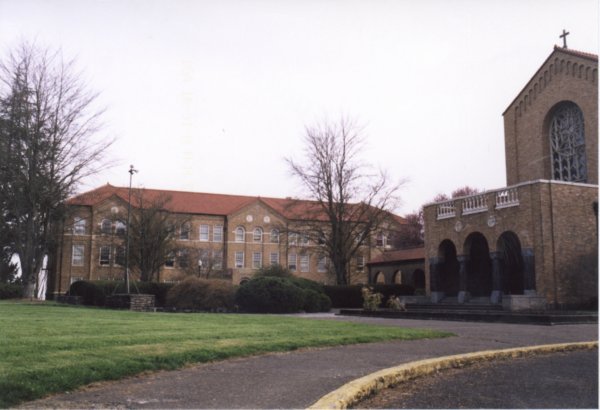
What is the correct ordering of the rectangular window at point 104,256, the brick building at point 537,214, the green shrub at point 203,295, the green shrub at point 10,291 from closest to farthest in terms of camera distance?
the brick building at point 537,214
the green shrub at point 203,295
the green shrub at point 10,291
the rectangular window at point 104,256

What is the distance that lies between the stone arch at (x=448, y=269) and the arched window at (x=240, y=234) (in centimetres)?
4201

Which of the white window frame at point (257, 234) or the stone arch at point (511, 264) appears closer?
the stone arch at point (511, 264)

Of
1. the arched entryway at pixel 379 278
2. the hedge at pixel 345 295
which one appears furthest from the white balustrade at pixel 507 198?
the arched entryway at pixel 379 278

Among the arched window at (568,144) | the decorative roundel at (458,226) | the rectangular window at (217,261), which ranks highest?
the arched window at (568,144)

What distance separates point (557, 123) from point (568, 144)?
156cm

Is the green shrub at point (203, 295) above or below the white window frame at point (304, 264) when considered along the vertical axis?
Answer: below

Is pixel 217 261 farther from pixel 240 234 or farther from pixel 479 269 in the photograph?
pixel 479 269

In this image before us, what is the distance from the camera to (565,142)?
103 feet

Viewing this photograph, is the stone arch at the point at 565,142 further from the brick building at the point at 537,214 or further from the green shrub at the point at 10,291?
the green shrub at the point at 10,291

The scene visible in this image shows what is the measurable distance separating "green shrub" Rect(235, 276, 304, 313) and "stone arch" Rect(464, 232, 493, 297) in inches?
382

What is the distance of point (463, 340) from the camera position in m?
12.2

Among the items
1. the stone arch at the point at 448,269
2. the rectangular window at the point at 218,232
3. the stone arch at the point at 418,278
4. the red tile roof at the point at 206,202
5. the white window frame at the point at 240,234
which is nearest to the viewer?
the stone arch at the point at 448,269

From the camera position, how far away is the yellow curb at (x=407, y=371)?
5.74 metres

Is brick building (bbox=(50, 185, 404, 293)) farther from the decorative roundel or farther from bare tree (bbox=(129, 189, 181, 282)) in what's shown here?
the decorative roundel
